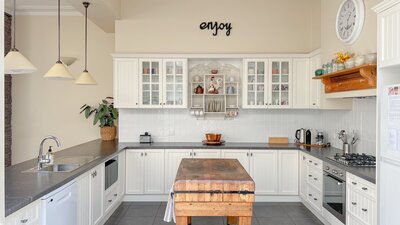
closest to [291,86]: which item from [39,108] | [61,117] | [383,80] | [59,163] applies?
[383,80]

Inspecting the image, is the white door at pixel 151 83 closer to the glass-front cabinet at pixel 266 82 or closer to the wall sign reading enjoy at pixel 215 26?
the wall sign reading enjoy at pixel 215 26

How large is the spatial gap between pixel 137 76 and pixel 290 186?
3136 millimetres

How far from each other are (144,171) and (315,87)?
3.11 meters

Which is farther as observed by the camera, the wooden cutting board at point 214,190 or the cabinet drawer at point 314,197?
the cabinet drawer at point 314,197

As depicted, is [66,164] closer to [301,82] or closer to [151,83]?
[151,83]

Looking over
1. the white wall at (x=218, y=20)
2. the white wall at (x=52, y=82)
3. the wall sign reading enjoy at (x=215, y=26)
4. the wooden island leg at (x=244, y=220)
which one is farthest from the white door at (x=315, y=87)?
the white wall at (x=52, y=82)

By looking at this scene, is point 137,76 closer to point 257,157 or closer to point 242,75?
point 242,75

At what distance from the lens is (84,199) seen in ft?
10.8

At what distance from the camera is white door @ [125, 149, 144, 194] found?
5055 millimetres

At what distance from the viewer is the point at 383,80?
105 inches

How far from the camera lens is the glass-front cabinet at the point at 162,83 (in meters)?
5.28

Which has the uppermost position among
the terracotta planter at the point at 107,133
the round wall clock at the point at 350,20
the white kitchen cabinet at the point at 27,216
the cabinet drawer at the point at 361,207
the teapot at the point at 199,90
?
the round wall clock at the point at 350,20

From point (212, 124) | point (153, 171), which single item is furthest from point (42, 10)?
point (212, 124)

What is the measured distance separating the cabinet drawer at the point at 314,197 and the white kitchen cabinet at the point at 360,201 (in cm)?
86
